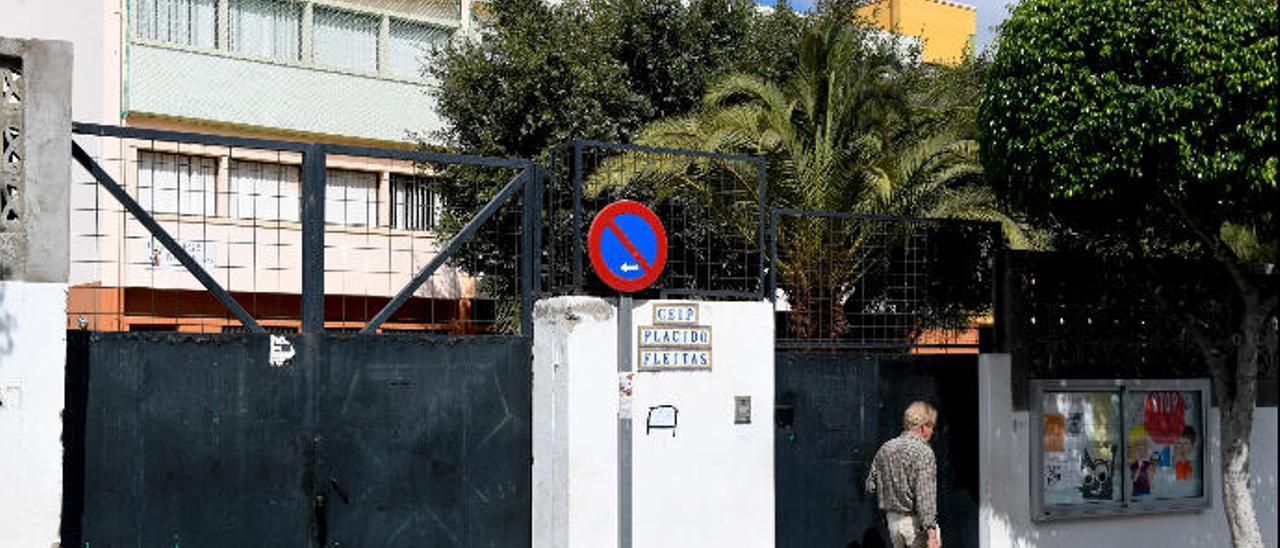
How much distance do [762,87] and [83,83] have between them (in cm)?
1121

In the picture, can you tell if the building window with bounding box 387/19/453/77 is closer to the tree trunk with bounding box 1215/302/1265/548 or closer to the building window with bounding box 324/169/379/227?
the building window with bounding box 324/169/379/227

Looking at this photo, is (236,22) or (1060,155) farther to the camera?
(236,22)

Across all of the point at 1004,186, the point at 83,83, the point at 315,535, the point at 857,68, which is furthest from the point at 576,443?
the point at 83,83

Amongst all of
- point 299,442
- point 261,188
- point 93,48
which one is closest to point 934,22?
point 261,188

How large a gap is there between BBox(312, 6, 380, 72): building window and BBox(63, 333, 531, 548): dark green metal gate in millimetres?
17067

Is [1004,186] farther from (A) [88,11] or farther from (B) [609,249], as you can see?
(A) [88,11]

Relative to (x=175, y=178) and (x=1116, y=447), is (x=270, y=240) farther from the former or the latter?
(x=1116, y=447)

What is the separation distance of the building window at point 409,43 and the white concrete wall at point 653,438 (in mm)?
16946

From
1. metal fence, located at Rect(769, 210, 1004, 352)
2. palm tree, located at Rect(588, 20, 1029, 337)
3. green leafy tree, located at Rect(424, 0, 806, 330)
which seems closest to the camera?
metal fence, located at Rect(769, 210, 1004, 352)

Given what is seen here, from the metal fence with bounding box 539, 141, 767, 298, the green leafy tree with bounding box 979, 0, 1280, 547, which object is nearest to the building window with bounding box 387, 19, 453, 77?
the metal fence with bounding box 539, 141, 767, 298

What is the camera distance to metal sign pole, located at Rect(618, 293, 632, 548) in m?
10.0

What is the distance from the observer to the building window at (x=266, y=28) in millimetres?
25281

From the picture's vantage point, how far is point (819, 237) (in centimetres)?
1322

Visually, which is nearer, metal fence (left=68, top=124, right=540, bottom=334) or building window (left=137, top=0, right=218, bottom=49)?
metal fence (left=68, top=124, right=540, bottom=334)
